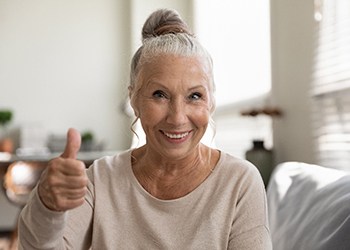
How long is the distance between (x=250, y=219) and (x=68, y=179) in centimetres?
51

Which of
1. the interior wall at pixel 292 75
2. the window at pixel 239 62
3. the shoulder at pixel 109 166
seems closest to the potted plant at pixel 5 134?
the window at pixel 239 62

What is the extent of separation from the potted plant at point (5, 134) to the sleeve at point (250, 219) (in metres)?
4.60

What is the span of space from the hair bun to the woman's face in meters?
0.10

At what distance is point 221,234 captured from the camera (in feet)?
4.62

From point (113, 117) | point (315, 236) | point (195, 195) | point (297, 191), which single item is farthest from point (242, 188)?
point (113, 117)

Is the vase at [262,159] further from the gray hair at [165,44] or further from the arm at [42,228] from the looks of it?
the arm at [42,228]

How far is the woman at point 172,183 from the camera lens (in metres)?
1.39

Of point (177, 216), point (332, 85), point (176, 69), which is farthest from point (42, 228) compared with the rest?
point (332, 85)

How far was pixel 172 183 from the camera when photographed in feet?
4.90

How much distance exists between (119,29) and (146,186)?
491cm

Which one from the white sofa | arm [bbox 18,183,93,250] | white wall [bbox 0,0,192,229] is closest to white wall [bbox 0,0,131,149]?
white wall [bbox 0,0,192,229]

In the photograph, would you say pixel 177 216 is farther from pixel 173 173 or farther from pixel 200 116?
pixel 200 116

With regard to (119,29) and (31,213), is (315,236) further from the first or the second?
(119,29)

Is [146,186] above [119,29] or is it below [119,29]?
below
